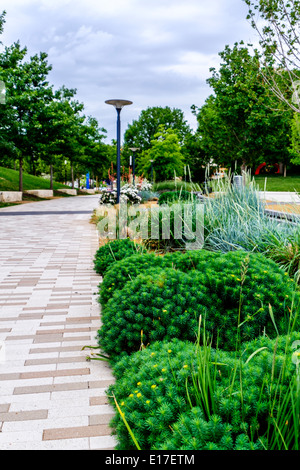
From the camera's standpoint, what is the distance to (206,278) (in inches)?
122

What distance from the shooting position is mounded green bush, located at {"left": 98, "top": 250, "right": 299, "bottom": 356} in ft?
9.21

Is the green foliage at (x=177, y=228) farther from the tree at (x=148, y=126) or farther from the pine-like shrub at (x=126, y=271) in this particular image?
the tree at (x=148, y=126)

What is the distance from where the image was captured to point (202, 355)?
201 cm

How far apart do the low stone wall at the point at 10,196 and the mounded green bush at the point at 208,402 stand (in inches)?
889

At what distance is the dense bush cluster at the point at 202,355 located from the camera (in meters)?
1.62

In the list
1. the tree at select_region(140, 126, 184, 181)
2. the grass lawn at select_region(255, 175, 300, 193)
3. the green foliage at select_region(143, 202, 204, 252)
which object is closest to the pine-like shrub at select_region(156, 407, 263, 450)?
the green foliage at select_region(143, 202, 204, 252)

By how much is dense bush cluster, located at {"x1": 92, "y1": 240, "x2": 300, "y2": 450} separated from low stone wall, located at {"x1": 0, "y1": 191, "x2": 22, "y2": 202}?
20.8 m

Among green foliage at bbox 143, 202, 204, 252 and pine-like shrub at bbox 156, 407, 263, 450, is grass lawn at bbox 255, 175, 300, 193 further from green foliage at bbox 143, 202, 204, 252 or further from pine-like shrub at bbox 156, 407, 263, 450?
pine-like shrub at bbox 156, 407, 263, 450

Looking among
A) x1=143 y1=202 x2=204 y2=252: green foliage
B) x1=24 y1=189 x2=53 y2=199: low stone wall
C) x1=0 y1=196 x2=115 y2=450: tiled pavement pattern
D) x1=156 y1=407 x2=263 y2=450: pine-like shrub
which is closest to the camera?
x1=156 y1=407 x2=263 y2=450: pine-like shrub

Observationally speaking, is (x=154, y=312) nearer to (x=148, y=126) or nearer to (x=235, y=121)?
(x=235, y=121)

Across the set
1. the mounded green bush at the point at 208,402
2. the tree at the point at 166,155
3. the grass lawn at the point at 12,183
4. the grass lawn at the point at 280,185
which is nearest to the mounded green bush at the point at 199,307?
the mounded green bush at the point at 208,402

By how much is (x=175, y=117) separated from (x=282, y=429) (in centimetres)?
7055

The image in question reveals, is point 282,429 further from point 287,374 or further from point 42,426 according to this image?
point 42,426

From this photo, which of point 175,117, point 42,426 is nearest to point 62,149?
point 42,426
